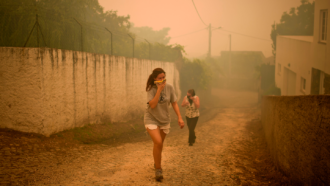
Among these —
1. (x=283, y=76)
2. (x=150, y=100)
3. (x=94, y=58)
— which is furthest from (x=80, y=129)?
(x=283, y=76)

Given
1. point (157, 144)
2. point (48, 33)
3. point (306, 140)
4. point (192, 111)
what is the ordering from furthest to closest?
1. point (48, 33)
2. point (192, 111)
3. point (157, 144)
4. point (306, 140)

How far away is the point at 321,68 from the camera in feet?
30.5

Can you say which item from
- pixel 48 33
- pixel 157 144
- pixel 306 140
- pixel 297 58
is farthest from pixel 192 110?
pixel 297 58

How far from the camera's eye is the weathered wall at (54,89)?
5875mm

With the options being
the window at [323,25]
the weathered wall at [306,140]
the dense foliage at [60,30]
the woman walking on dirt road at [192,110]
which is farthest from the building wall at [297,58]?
the weathered wall at [306,140]

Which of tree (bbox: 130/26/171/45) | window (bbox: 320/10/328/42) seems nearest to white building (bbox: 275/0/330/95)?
window (bbox: 320/10/328/42)

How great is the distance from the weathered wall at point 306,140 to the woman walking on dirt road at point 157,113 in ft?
5.65

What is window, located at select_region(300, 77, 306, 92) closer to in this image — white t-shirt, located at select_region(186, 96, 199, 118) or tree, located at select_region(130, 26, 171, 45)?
white t-shirt, located at select_region(186, 96, 199, 118)

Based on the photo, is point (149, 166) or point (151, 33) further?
point (151, 33)

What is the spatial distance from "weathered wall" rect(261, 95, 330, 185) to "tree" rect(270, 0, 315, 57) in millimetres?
24142

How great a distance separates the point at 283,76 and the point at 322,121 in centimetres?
1569

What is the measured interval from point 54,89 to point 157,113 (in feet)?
12.9

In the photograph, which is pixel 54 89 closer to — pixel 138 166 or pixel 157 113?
pixel 138 166

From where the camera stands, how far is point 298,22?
86.0 feet
